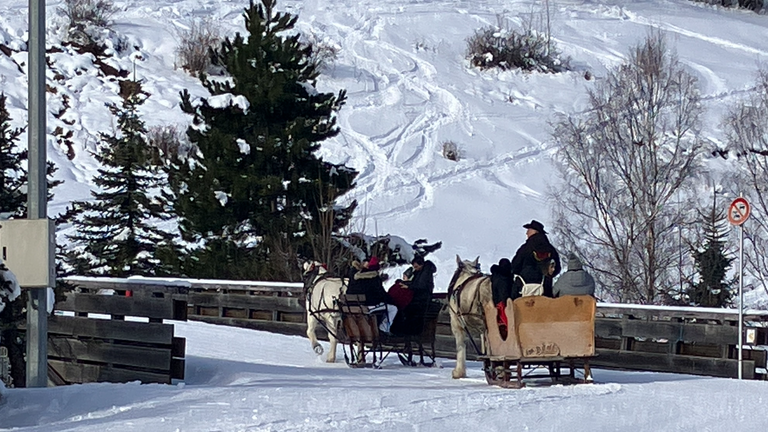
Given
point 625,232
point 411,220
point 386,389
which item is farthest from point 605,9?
point 386,389

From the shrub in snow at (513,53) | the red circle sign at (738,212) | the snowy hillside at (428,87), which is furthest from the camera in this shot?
the shrub in snow at (513,53)

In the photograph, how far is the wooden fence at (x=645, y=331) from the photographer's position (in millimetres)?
19719

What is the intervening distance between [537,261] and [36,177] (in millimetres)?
5767

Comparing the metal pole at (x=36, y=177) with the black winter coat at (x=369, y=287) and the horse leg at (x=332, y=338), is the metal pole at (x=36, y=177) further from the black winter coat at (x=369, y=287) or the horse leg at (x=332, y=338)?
the horse leg at (x=332, y=338)

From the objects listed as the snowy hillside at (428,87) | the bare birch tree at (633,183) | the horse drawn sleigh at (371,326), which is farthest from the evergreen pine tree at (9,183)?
the snowy hillside at (428,87)

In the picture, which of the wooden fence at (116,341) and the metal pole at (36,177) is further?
the wooden fence at (116,341)

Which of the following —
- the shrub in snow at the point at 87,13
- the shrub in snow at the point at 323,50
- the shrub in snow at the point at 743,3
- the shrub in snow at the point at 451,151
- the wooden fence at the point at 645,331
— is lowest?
the wooden fence at the point at 645,331

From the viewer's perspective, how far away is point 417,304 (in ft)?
58.8

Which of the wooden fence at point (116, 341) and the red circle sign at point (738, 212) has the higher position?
the red circle sign at point (738, 212)

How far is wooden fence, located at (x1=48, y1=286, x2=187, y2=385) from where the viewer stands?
15.8 metres

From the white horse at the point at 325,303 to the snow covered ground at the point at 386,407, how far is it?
4.38m

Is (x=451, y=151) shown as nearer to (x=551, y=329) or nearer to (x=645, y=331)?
(x=645, y=331)

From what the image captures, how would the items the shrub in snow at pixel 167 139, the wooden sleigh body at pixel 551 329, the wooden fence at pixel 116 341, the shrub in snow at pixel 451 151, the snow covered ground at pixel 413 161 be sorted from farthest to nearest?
the shrub in snow at pixel 451 151 < the shrub in snow at pixel 167 139 < the wooden fence at pixel 116 341 < the wooden sleigh body at pixel 551 329 < the snow covered ground at pixel 413 161

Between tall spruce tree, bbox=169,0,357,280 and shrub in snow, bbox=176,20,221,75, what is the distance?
27.4 m
